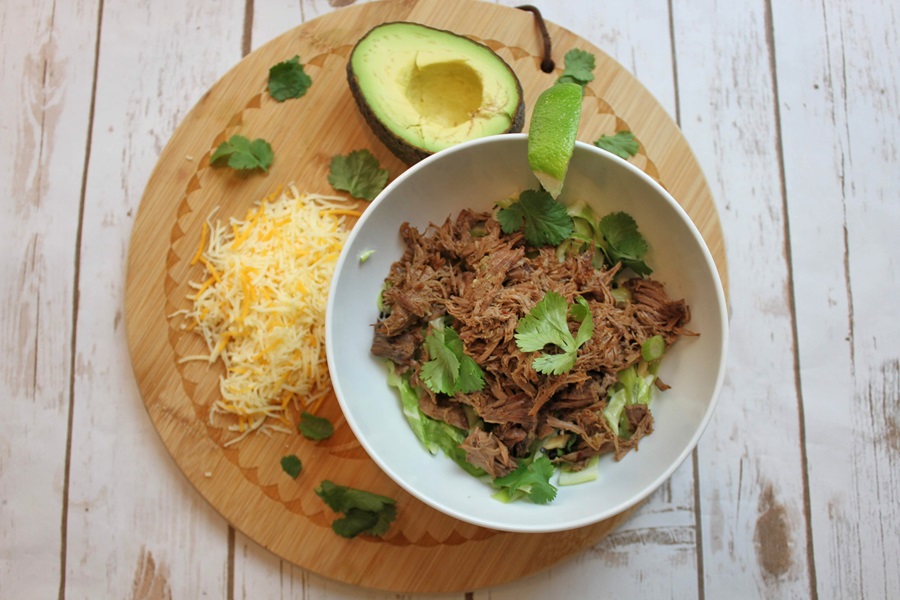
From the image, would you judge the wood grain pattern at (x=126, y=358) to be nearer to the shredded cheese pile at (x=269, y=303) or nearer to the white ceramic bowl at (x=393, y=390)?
the shredded cheese pile at (x=269, y=303)

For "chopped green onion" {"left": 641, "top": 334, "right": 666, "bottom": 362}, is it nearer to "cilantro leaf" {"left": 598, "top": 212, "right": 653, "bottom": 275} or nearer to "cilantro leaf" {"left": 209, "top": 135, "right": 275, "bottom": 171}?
"cilantro leaf" {"left": 598, "top": 212, "right": 653, "bottom": 275}

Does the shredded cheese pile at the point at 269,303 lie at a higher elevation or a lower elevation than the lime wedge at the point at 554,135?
lower

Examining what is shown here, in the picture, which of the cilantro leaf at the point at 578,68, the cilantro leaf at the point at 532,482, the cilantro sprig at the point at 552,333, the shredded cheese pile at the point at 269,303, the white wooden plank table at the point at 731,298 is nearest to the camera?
the cilantro sprig at the point at 552,333

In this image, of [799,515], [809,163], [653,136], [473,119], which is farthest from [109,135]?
[799,515]

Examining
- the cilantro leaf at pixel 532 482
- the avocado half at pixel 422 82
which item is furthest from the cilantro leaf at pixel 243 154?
the cilantro leaf at pixel 532 482

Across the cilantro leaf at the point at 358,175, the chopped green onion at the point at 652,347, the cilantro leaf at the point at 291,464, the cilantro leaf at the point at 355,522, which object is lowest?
the cilantro leaf at the point at 355,522

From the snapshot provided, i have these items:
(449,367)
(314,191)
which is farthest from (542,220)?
(314,191)

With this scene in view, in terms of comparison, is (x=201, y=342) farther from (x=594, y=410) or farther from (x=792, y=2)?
(x=792, y=2)

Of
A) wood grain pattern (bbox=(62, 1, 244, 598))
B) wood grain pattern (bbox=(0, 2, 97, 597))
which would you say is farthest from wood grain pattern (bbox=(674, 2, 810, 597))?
wood grain pattern (bbox=(0, 2, 97, 597))

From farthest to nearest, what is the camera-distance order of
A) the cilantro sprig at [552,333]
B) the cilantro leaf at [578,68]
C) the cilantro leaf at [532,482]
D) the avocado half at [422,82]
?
the cilantro leaf at [578,68] → the avocado half at [422,82] → the cilantro leaf at [532,482] → the cilantro sprig at [552,333]
